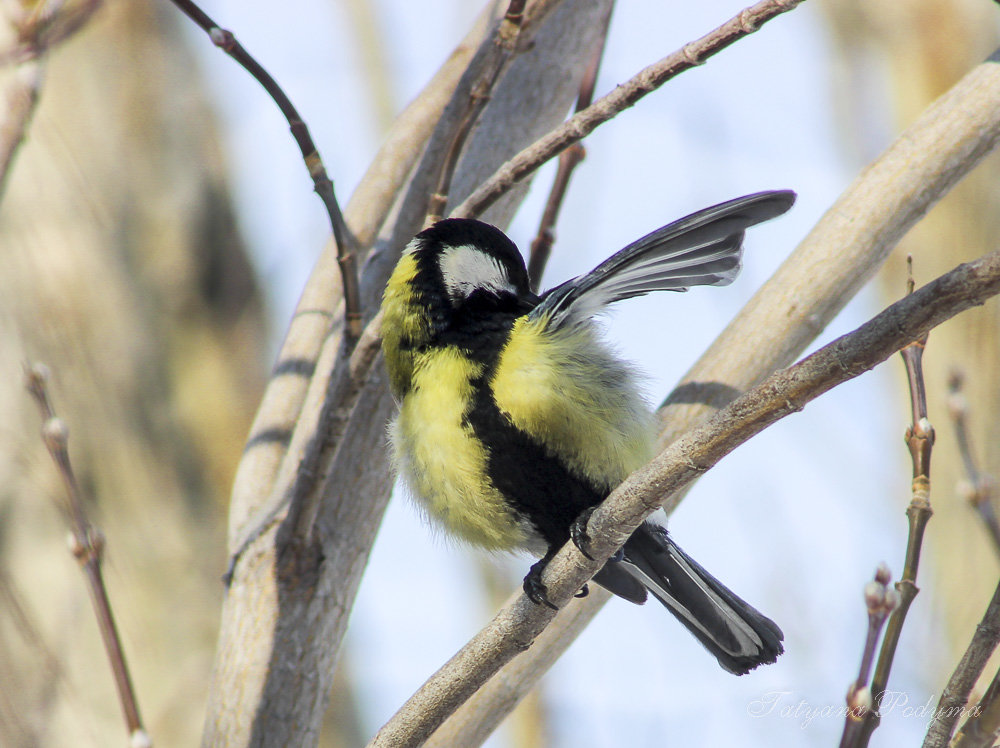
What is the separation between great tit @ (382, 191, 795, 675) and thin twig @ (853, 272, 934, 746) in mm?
411

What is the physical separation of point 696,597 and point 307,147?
139 cm

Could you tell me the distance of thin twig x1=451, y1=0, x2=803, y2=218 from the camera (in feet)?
5.43

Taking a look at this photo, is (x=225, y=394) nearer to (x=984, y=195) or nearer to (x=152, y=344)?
(x=152, y=344)

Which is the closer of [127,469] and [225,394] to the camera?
[127,469]

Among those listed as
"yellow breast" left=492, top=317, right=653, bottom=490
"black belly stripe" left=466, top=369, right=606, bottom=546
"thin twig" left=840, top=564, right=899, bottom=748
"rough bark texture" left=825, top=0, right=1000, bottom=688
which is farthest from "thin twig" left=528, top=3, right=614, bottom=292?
"rough bark texture" left=825, top=0, right=1000, bottom=688

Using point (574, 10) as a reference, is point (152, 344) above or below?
below

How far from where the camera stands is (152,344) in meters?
4.25

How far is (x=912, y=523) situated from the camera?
149 cm

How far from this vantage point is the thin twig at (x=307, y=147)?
1.90 meters

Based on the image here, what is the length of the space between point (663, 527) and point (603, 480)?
0.28 meters

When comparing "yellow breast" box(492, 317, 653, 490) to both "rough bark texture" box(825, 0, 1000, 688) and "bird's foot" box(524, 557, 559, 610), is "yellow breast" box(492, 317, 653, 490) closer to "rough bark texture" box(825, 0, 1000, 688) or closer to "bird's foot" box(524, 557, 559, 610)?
"bird's foot" box(524, 557, 559, 610)

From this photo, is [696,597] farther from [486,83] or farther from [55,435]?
[55,435]

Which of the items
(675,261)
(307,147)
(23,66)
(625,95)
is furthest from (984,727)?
(23,66)

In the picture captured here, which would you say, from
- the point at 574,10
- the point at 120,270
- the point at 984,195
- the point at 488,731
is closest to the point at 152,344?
the point at 120,270
